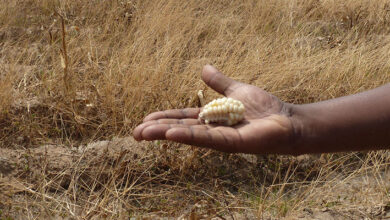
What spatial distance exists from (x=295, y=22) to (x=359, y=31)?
764mm

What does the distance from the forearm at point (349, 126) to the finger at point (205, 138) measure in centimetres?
39

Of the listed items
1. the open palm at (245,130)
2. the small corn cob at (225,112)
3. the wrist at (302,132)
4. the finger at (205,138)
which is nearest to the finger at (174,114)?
the open palm at (245,130)

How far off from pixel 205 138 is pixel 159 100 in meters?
1.52

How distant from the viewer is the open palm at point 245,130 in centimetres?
207

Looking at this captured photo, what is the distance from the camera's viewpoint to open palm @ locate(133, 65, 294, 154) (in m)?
2.07

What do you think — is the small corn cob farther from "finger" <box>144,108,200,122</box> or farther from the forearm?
the forearm

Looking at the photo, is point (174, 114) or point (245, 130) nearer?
point (245, 130)

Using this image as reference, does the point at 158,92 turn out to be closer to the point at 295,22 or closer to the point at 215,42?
the point at 215,42

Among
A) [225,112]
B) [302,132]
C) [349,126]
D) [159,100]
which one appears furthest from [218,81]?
[159,100]

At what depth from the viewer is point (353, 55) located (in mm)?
4113

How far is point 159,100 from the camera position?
3521 mm

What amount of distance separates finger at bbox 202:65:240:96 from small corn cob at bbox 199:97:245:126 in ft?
0.75

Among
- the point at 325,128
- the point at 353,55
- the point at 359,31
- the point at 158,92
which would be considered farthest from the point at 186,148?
the point at 359,31

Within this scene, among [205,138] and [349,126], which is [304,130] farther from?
[205,138]
